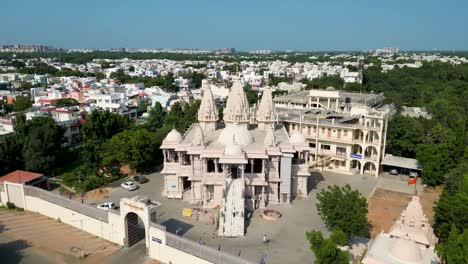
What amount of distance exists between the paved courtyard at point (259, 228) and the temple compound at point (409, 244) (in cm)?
567

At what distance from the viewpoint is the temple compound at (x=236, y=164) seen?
3284cm

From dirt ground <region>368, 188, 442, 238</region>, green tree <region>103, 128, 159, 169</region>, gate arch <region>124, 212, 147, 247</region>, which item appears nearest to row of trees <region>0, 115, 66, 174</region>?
green tree <region>103, 128, 159, 169</region>

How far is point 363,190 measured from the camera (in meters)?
39.8

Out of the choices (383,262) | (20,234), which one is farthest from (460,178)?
(20,234)

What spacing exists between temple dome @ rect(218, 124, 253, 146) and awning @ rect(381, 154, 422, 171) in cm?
1879

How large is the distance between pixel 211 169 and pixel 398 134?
88.9 ft

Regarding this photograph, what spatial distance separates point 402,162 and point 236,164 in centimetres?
2350

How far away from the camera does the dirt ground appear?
32.1 m

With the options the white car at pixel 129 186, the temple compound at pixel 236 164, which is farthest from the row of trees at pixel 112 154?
the temple compound at pixel 236 164

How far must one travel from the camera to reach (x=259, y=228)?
100ft

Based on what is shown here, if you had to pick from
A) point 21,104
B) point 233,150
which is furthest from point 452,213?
point 21,104

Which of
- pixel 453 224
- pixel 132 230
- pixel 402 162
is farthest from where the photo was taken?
pixel 402 162

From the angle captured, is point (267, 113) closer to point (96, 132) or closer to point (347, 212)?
point (347, 212)

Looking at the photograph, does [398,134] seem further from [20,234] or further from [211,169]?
[20,234]
